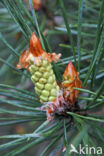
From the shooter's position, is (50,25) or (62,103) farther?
(50,25)

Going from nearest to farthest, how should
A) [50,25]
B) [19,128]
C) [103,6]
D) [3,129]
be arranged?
[103,6]
[50,25]
[3,129]
[19,128]

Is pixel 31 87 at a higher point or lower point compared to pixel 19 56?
higher

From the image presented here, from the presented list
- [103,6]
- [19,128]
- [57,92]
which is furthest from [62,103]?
[19,128]

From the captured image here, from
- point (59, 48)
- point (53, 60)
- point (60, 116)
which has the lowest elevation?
point (60, 116)

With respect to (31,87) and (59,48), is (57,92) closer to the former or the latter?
(59,48)

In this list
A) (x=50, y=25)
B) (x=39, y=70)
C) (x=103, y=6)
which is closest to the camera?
(x=103, y=6)

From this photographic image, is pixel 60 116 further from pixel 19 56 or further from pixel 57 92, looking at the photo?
pixel 19 56
